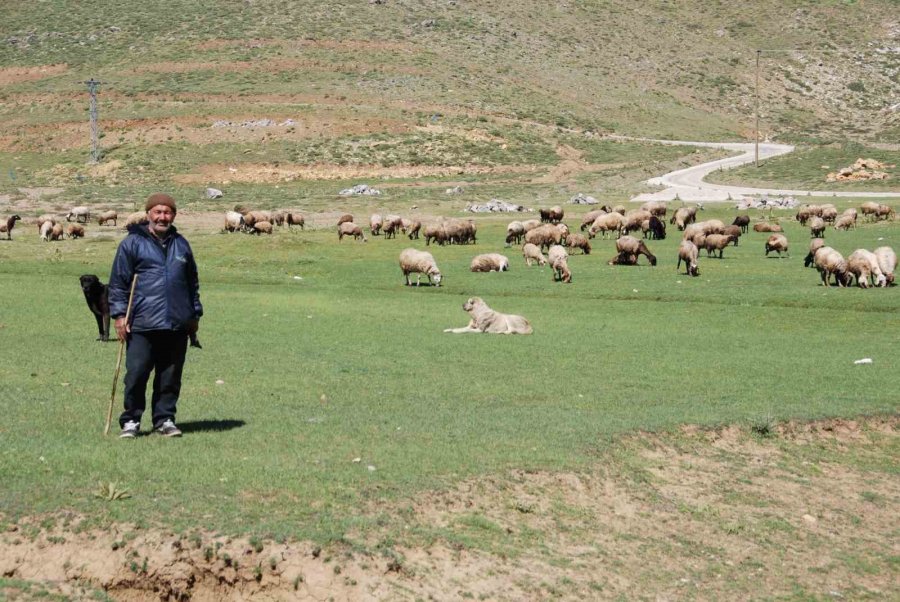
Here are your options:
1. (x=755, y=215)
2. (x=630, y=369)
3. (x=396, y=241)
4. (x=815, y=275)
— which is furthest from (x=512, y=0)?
(x=630, y=369)

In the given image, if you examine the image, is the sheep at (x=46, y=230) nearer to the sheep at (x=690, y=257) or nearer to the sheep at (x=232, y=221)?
the sheep at (x=232, y=221)

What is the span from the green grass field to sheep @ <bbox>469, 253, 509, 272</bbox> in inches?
42.7

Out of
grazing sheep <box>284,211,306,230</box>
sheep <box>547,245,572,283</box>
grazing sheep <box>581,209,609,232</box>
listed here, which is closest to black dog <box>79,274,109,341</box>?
sheep <box>547,245,572,283</box>

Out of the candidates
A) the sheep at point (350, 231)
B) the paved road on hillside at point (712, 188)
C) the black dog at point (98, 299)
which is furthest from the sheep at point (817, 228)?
the black dog at point (98, 299)

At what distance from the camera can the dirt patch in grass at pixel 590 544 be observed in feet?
28.9

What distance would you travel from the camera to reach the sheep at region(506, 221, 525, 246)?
1633 inches

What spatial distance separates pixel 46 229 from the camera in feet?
141

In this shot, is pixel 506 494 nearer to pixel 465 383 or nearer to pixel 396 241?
pixel 465 383

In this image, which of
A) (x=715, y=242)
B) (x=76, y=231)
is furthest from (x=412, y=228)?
(x=715, y=242)

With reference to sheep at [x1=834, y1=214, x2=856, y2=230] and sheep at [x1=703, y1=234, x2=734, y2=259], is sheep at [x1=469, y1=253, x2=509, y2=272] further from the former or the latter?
sheep at [x1=834, y1=214, x2=856, y2=230]

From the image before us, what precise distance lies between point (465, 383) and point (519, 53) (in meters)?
107

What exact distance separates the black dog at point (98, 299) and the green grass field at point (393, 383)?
2.00ft

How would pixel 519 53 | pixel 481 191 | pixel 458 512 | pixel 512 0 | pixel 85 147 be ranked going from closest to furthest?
pixel 458 512 < pixel 481 191 < pixel 85 147 < pixel 519 53 < pixel 512 0

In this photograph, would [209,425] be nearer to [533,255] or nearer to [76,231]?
[533,255]
